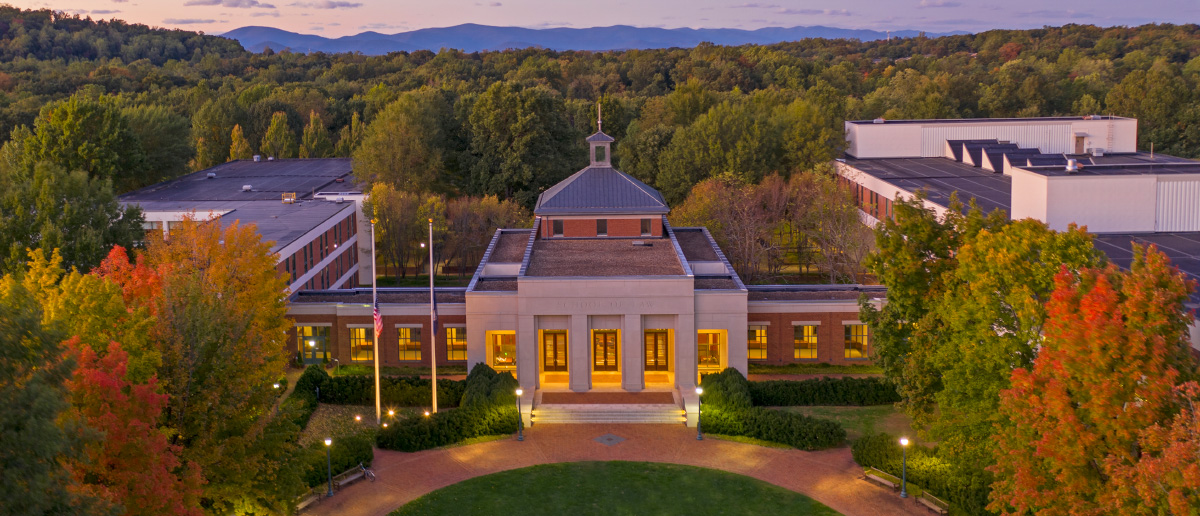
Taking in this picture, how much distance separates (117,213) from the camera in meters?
49.2

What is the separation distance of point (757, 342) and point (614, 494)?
16.7 m

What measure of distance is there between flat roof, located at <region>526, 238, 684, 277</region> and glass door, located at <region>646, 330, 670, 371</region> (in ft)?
9.40

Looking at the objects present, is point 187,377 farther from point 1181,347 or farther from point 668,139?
point 668,139

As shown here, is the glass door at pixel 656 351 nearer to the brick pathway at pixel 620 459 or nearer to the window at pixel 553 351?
the window at pixel 553 351

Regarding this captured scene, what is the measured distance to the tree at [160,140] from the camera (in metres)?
85.1

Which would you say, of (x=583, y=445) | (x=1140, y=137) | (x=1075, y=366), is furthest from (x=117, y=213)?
(x=1140, y=137)

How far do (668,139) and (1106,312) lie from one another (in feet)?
208

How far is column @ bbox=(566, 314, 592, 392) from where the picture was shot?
41.4 meters

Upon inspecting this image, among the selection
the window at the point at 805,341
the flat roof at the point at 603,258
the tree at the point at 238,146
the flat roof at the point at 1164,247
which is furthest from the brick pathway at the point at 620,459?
the tree at the point at 238,146

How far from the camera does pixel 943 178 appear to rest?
72875mm

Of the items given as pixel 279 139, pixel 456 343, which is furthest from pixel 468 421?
pixel 279 139

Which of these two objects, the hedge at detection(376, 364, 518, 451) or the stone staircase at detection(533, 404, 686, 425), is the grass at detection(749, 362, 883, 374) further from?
the hedge at detection(376, 364, 518, 451)

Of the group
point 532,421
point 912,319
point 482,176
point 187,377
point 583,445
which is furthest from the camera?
point 482,176

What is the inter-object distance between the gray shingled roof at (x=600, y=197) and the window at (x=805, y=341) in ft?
33.9
